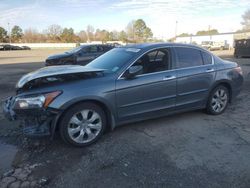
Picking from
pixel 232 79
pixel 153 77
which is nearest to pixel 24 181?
pixel 153 77

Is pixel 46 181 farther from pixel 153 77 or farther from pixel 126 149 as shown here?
pixel 153 77

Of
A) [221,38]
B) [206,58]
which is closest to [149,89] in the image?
[206,58]

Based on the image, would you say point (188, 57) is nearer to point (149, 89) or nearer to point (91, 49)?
point (149, 89)

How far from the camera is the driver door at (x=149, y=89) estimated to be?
173 inches

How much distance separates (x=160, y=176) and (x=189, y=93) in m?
2.28

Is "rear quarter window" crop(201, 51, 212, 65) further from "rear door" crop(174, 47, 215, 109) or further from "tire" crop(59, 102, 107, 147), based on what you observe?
"tire" crop(59, 102, 107, 147)

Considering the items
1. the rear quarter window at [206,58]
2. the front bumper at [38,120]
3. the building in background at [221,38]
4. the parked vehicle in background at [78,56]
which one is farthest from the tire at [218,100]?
the building in background at [221,38]

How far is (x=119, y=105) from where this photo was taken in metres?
4.36

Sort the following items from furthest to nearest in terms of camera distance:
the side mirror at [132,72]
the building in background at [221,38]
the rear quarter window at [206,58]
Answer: the building in background at [221,38] < the rear quarter window at [206,58] < the side mirror at [132,72]

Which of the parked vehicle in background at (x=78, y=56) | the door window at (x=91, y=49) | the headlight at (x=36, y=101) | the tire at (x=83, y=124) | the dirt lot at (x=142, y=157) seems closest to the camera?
the dirt lot at (x=142, y=157)

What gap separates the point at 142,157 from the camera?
380cm

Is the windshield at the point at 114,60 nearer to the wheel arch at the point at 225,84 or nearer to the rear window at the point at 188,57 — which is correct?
the rear window at the point at 188,57

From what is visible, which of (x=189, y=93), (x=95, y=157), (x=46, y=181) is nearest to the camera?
(x=46, y=181)

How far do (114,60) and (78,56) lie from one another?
36.7ft
